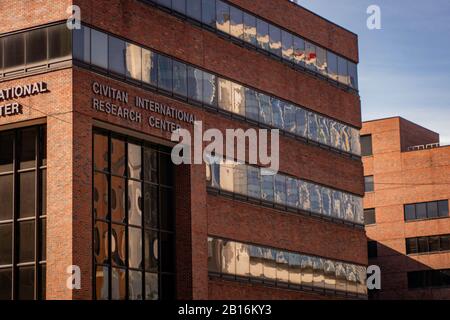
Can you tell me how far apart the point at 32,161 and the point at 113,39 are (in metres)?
6.22

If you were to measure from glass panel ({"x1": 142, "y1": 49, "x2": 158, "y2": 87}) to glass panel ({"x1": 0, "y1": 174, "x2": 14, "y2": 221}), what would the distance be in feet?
24.1

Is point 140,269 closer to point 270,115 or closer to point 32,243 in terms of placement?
point 32,243

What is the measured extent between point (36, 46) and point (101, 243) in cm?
839

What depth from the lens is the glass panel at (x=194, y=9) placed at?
1876 inches

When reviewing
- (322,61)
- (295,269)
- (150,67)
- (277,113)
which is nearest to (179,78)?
(150,67)

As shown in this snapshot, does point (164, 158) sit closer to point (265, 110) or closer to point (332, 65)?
point (265, 110)

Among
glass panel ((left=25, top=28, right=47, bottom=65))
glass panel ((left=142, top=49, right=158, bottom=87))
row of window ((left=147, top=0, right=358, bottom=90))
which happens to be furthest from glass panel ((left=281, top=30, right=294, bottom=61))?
glass panel ((left=25, top=28, right=47, bottom=65))

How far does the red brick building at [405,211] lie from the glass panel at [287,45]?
32906 mm

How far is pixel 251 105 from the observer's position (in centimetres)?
5175

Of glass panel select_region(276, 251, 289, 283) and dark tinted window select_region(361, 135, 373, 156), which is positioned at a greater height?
dark tinted window select_region(361, 135, 373, 156)

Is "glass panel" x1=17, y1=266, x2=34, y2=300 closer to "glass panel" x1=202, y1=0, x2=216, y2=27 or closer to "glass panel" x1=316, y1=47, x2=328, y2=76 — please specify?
"glass panel" x1=202, y1=0, x2=216, y2=27

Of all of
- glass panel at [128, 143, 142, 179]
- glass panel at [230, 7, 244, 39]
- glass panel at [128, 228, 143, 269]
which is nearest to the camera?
glass panel at [128, 228, 143, 269]

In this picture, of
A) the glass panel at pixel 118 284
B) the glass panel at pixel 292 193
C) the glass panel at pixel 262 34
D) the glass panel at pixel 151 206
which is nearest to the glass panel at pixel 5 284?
the glass panel at pixel 118 284

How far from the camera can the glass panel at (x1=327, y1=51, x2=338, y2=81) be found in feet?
196
